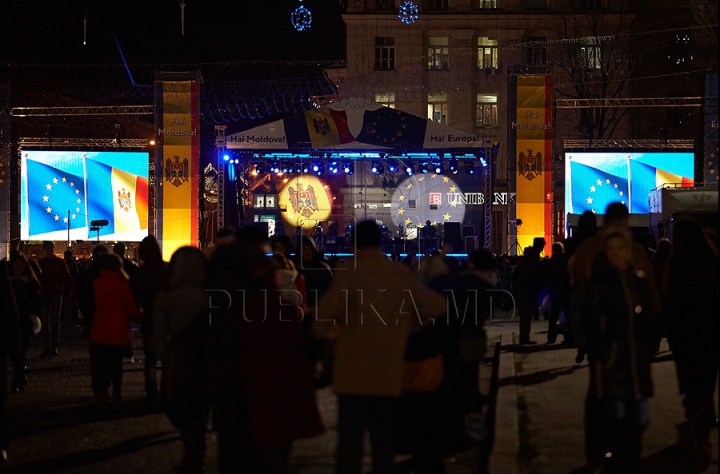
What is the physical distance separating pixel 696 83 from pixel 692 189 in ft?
66.4

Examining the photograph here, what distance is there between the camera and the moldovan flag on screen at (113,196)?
25.8 metres

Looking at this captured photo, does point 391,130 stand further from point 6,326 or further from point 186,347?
point 186,347

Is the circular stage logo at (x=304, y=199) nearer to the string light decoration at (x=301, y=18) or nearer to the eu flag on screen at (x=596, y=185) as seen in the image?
the string light decoration at (x=301, y=18)

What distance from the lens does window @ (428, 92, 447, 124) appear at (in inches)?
1483

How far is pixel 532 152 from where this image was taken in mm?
22125

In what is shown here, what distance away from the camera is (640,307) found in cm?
533

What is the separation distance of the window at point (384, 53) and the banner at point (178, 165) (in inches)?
635

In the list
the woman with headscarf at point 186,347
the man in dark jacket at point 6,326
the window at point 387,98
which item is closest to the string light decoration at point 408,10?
the window at point 387,98

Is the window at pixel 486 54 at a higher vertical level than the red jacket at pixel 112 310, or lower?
higher

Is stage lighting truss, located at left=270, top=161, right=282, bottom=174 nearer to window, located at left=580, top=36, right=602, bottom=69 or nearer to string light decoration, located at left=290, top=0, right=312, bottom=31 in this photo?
string light decoration, located at left=290, top=0, right=312, bottom=31

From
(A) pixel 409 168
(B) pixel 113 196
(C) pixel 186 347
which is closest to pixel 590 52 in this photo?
(A) pixel 409 168

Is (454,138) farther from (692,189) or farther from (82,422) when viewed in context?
(82,422)


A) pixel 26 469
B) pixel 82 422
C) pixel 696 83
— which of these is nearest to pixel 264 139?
pixel 82 422

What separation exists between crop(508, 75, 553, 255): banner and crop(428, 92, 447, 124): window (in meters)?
15.4
